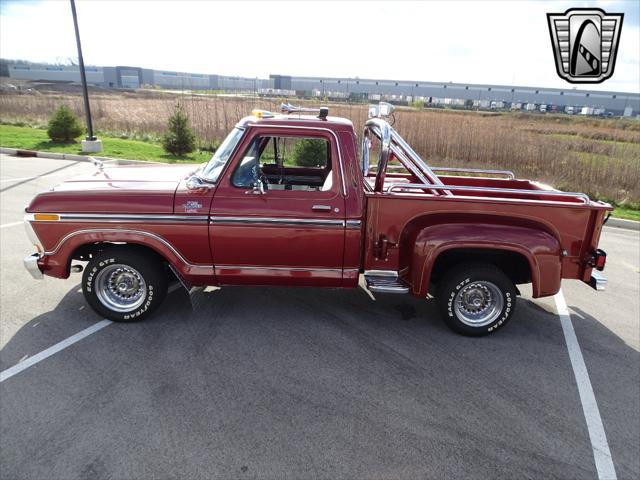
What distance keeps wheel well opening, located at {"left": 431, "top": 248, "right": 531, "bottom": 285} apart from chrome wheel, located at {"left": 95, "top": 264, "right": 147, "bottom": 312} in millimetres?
3182

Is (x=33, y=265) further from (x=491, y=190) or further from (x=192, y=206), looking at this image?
(x=491, y=190)

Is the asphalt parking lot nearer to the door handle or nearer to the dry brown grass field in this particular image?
the door handle

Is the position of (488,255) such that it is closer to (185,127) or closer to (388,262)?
(388,262)

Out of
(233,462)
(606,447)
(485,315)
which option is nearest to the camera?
(233,462)

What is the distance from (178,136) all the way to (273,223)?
11420mm

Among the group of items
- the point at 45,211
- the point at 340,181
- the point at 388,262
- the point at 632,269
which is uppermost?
the point at 340,181

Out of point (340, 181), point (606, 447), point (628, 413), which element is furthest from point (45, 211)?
point (628, 413)

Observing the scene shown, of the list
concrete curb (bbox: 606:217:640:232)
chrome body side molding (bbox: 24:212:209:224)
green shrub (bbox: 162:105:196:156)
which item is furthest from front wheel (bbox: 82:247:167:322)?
green shrub (bbox: 162:105:196:156)

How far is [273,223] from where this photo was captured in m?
4.38

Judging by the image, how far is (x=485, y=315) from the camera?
474 centimetres

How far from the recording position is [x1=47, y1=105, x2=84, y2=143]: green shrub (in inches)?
653

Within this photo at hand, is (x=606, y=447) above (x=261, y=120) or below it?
below

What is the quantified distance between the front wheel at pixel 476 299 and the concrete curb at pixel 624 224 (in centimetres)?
676

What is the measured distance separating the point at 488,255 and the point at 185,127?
12.2 meters
